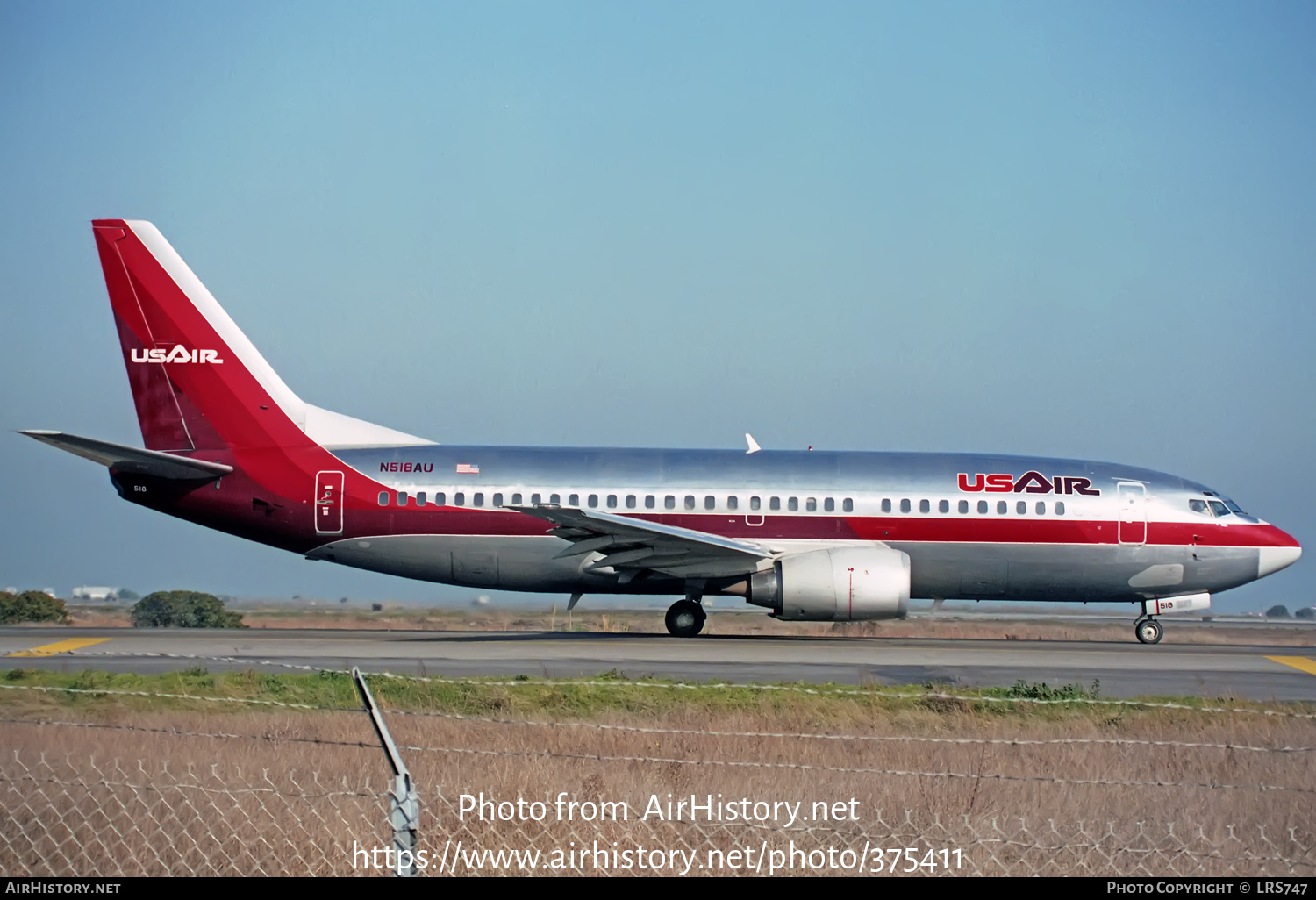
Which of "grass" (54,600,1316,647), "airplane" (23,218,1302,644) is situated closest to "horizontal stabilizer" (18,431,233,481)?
"airplane" (23,218,1302,644)

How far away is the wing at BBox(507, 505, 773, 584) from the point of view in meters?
23.0

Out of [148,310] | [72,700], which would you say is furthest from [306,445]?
[72,700]

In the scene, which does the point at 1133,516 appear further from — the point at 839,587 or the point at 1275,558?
the point at 839,587

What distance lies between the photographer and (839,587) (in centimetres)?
2295

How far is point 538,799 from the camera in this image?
29.5 feet

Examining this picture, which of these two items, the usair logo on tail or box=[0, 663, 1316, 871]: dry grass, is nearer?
box=[0, 663, 1316, 871]: dry grass

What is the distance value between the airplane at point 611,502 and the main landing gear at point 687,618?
1.3 inches

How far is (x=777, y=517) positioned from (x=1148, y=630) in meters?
7.88

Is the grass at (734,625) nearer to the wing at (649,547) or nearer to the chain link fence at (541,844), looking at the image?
the wing at (649,547)

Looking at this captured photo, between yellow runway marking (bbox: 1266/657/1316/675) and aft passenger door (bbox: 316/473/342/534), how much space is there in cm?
1664

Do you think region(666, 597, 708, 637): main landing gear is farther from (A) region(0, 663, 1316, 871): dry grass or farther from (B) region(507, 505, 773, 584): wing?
(A) region(0, 663, 1316, 871): dry grass

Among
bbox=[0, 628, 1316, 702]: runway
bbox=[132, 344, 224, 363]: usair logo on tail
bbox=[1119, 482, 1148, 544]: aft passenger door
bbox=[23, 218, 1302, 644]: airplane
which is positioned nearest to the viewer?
bbox=[0, 628, 1316, 702]: runway

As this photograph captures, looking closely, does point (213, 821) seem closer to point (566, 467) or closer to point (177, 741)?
point (177, 741)

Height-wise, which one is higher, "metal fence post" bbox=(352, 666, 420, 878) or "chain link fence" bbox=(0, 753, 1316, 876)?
"metal fence post" bbox=(352, 666, 420, 878)
